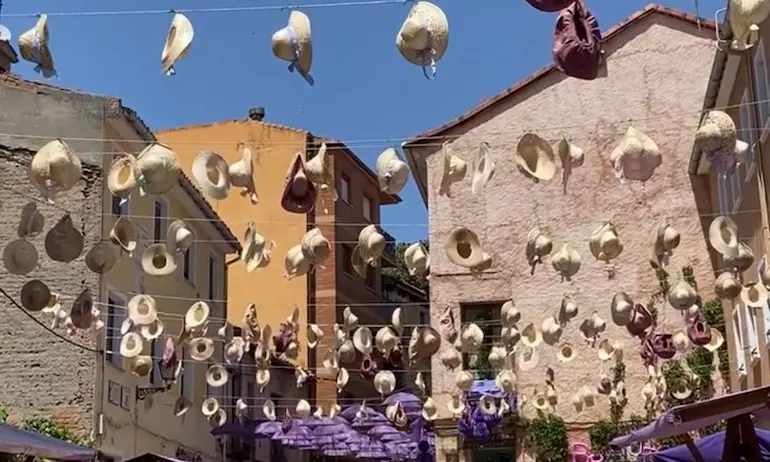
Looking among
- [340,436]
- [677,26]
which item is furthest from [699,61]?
[340,436]

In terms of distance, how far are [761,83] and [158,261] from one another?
839 cm

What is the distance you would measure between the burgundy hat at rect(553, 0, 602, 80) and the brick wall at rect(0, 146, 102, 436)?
46.4 ft

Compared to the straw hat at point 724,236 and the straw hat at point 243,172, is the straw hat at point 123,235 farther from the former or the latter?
the straw hat at point 724,236

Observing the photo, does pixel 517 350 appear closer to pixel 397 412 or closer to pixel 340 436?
pixel 397 412

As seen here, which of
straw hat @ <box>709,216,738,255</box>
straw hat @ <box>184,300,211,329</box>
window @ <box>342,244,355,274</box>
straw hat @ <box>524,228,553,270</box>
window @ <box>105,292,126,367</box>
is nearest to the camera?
straw hat @ <box>709,216,738,255</box>

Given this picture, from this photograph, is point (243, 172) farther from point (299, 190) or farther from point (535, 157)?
point (535, 157)

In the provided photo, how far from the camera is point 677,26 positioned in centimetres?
2333

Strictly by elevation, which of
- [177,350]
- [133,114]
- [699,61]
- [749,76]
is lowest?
[177,350]

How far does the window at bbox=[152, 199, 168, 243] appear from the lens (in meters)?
23.4

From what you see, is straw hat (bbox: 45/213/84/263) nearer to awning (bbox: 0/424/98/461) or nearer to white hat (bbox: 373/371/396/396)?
awning (bbox: 0/424/98/461)

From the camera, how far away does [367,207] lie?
40.5m

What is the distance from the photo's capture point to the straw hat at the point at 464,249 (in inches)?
415

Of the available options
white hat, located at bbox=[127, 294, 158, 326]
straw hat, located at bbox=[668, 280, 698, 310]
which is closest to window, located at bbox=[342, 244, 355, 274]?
white hat, located at bbox=[127, 294, 158, 326]

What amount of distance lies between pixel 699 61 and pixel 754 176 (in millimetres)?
7845
